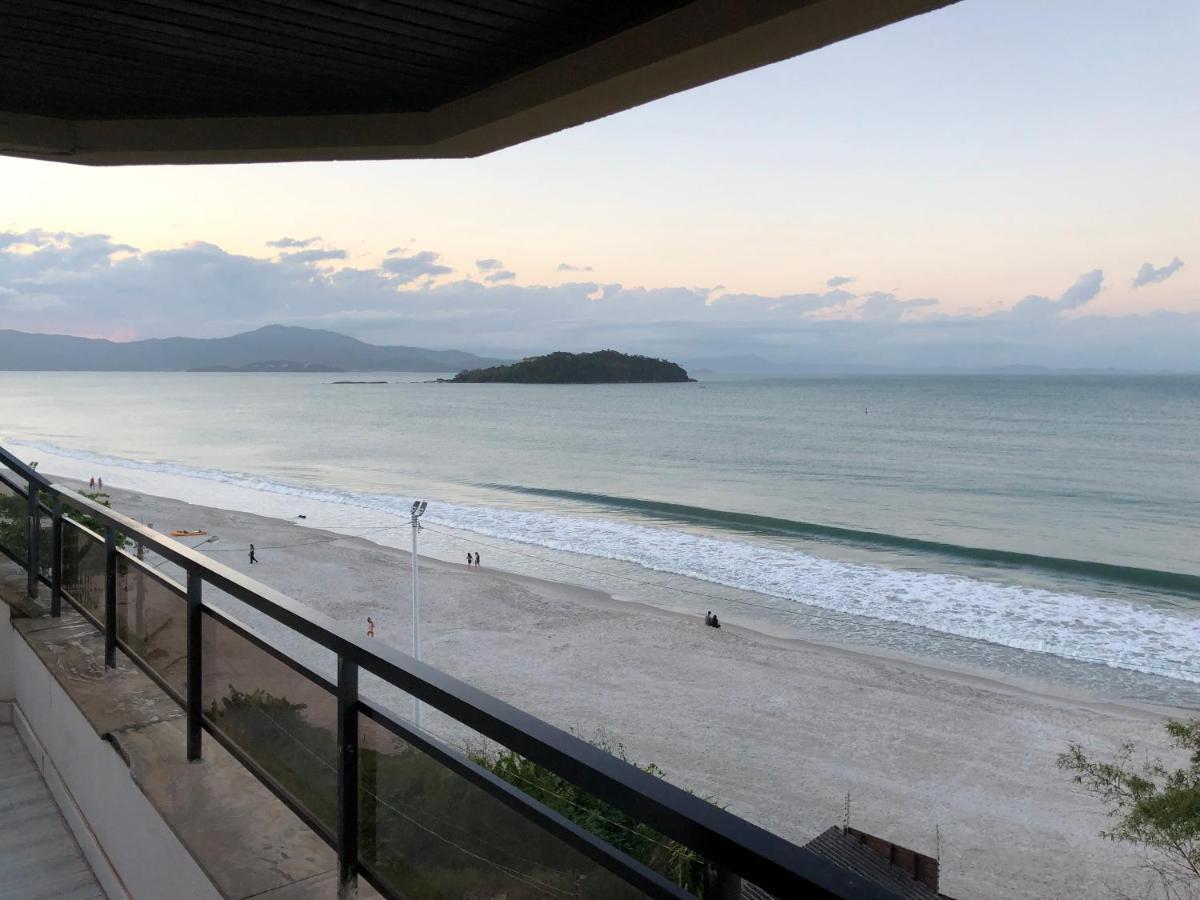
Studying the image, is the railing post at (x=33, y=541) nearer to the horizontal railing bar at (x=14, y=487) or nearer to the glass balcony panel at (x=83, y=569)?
the horizontal railing bar at (x=14, y=487)

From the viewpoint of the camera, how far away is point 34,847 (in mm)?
3121

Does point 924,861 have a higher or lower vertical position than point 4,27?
lower

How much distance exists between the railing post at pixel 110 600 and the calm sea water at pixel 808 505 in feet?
67.1

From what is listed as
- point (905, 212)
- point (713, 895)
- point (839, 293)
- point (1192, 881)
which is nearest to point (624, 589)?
point (1192, 881)

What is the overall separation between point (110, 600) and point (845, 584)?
25809mm

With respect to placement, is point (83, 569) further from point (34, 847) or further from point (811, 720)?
point (811, 720)

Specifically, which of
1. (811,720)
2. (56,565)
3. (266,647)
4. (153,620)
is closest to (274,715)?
(266,647)

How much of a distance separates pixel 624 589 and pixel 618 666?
6.68 meters

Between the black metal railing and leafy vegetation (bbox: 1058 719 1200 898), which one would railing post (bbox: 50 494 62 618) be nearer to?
the black metal railing

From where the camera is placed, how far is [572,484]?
4822cm

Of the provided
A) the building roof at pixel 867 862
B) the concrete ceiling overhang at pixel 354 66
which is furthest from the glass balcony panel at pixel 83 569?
the building roof at pixel 867 862

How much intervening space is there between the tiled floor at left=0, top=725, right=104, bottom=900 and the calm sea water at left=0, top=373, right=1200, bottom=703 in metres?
20.5

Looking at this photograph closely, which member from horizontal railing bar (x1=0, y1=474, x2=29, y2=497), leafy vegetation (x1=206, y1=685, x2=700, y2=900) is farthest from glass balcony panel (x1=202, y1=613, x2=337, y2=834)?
horizontal railing bar (x1=0, y1=474, x2=29, y2=497)

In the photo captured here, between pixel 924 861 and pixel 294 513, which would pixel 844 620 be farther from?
pixel 294 513
